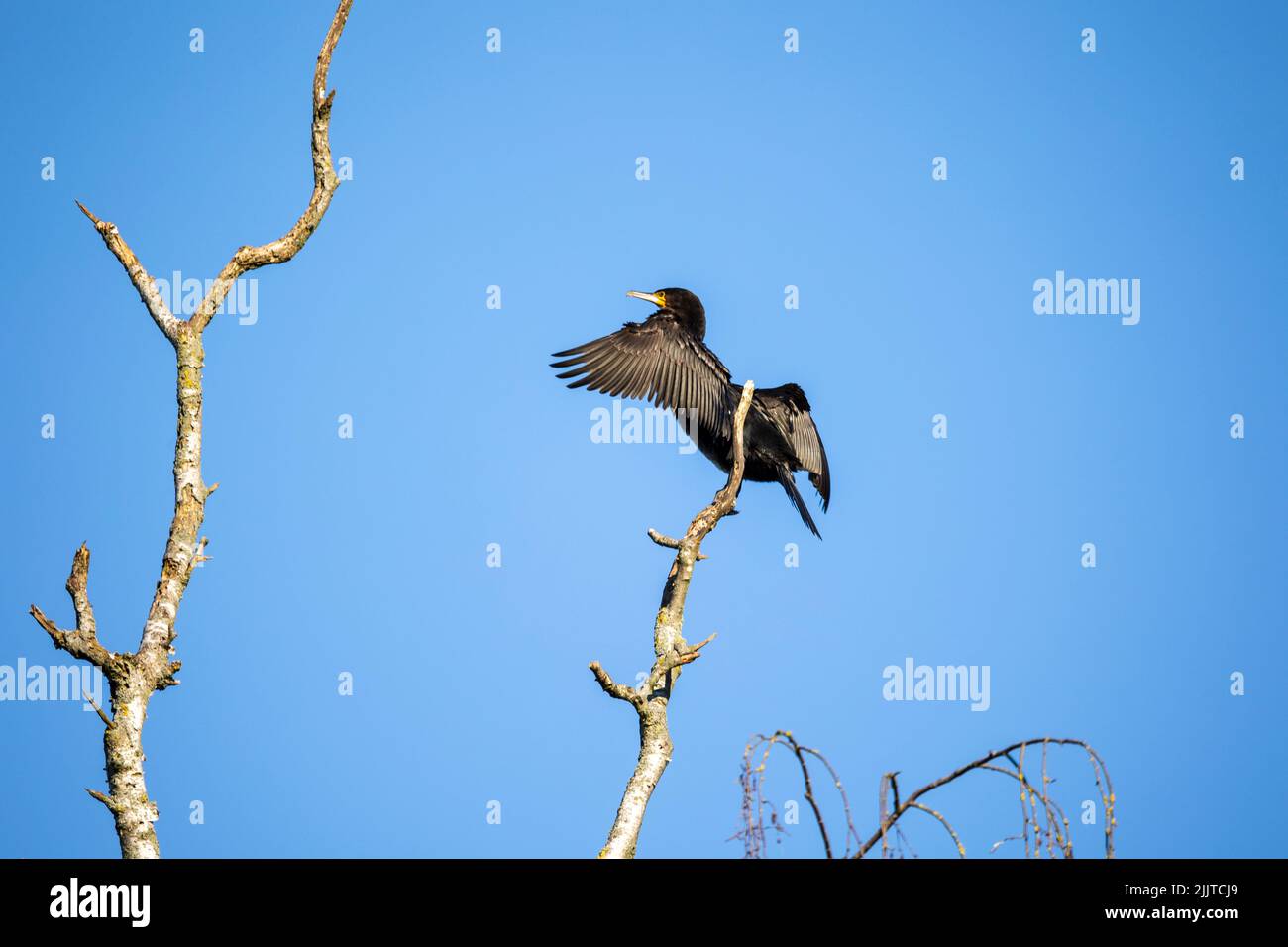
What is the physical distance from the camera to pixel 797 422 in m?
9.37

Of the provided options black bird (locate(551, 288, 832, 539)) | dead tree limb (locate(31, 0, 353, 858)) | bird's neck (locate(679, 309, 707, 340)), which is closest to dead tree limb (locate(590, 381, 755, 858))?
dead tree limb (locate(31, 0, 353, 858))

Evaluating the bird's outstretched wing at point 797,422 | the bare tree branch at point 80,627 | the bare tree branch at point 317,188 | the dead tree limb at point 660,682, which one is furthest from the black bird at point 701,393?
the bare tree branch at point 80,627

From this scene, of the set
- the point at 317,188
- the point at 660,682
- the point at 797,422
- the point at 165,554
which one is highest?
the point at 317,188

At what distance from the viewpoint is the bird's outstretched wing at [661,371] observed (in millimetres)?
9016

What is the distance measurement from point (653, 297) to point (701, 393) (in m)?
1.55

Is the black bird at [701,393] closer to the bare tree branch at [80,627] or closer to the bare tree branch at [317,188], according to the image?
the bare tree branch at [317,188]

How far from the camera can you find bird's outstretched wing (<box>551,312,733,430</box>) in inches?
355

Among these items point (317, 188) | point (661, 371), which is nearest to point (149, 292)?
point (317, 188)

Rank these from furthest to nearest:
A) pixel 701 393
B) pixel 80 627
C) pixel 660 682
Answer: pixel 701 393
pixel 660 682
pixel 80 627

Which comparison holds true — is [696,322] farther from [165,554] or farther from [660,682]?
[165,554]

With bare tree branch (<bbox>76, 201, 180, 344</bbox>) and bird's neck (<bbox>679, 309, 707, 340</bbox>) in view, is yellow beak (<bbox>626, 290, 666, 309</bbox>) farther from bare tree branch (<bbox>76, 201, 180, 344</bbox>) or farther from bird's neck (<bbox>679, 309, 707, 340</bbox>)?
bare tree branch (<bbox>76, 201, 180, 344</bbox>)

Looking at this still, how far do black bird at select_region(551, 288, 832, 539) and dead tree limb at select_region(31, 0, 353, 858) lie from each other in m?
3.13
